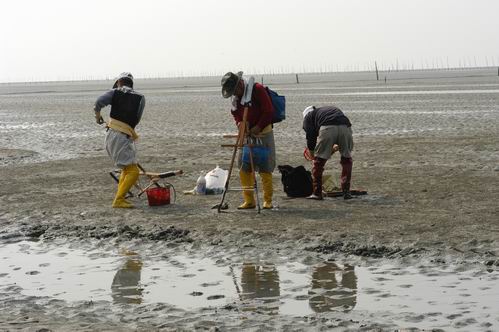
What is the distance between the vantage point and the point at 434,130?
23.0m

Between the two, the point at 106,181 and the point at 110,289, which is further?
the point at 106,181

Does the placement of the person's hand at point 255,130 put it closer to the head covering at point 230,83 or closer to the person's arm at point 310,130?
the head covering at point 230,83

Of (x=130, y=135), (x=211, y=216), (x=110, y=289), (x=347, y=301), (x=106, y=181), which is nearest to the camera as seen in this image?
(x=347, y=301)

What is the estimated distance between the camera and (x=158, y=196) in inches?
469

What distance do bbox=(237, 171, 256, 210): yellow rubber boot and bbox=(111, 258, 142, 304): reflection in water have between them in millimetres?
2638

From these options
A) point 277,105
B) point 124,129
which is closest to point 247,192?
point 277,105

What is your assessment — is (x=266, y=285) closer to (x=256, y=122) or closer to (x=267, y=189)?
(x=267, y=189)

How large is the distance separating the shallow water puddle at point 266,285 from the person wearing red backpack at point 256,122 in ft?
8.31

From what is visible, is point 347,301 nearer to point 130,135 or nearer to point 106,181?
point 130,135

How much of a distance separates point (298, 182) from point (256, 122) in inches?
50.2

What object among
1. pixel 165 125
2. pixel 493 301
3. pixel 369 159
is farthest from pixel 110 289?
pixel 165 125

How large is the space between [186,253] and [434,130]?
14.9m

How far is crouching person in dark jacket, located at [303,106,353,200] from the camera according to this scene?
1165 centimetres

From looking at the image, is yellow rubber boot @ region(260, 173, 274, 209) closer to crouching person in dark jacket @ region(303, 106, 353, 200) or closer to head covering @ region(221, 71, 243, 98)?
crouching person in dark jacket @ region(303, 106, 353, 200)
